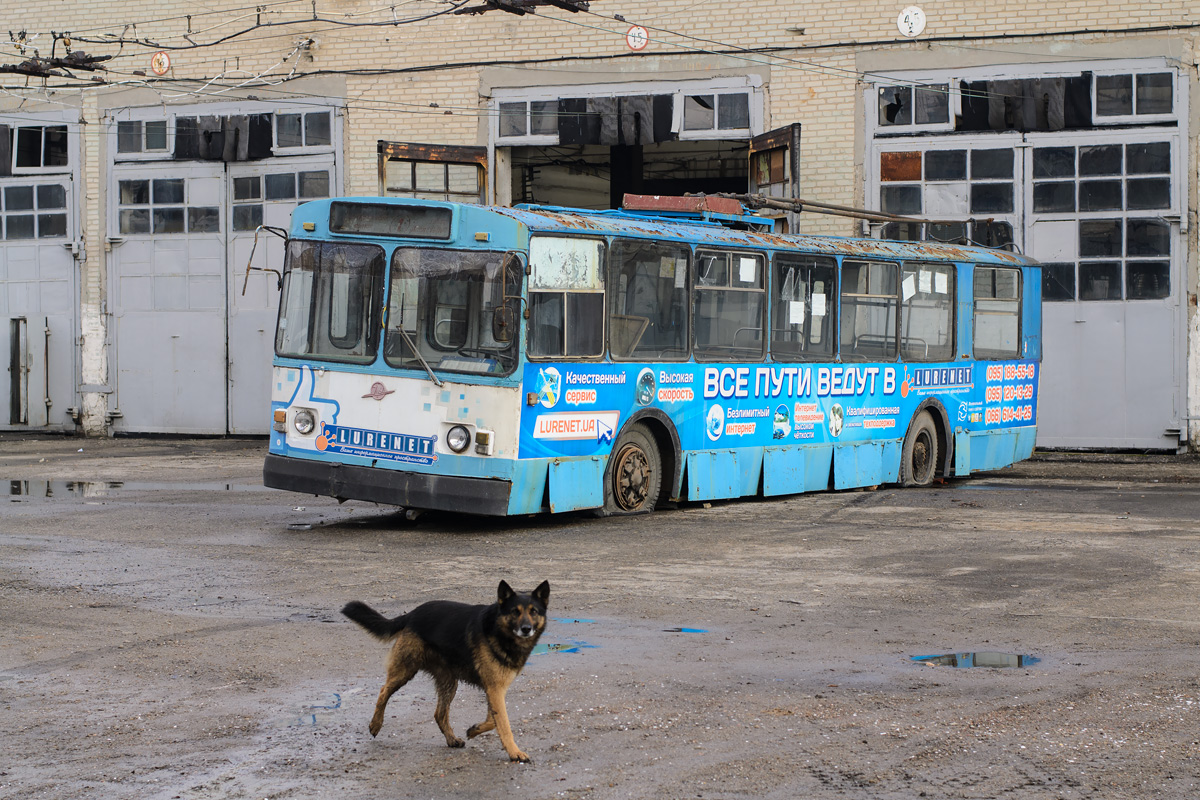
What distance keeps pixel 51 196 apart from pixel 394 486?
1563cm

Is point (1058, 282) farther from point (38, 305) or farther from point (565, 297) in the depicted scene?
point (38, 305)

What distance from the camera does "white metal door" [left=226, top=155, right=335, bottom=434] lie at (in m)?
23.9

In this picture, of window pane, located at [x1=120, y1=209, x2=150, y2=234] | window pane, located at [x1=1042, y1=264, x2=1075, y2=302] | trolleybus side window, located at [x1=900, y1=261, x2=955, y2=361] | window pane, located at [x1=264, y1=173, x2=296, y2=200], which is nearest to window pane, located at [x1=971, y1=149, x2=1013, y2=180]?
window pane, located at [x1=1042, y1=264, x2=1075, y2=302]

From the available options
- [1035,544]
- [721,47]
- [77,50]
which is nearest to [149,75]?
[77,50]

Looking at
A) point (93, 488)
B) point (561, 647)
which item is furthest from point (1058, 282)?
point (561, 647)

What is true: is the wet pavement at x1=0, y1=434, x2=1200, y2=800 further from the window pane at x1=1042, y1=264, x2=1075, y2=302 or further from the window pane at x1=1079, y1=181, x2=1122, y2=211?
the window pane at x1=1079, y1=181, x2=1122, y2=211

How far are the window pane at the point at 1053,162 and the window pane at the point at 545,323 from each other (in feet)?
36.0

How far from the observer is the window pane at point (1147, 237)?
20.6 meters

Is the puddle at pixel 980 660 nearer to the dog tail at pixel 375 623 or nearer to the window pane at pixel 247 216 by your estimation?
the dog tail at pixel 375 623

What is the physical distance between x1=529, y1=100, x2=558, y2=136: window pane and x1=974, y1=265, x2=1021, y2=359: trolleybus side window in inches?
296

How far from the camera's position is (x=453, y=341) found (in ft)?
40.0

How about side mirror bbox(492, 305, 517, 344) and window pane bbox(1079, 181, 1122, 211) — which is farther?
window pane bbox(1079, 181, 1122, 211)

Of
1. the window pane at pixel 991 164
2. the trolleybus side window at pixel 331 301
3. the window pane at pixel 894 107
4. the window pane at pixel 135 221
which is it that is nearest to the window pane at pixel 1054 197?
the window pane at pixel 991 164

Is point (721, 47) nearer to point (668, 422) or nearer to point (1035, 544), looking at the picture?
point (668, 422)
